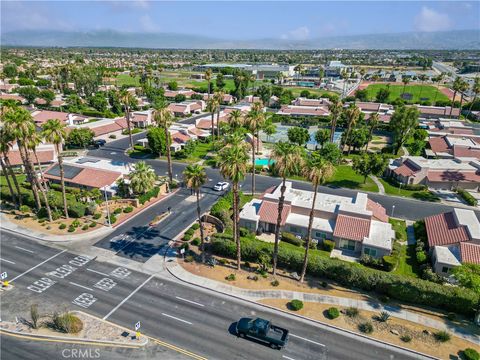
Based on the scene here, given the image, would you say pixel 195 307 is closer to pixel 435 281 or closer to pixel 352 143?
pixel 435 281

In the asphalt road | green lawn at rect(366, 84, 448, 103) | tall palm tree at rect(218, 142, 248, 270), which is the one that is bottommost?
the asphalt road

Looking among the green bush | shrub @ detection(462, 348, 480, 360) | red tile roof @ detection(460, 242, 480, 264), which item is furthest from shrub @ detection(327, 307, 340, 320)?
red tile roof @ detection(460, 242, 480, 264)

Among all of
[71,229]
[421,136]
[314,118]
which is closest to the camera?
[71,229]

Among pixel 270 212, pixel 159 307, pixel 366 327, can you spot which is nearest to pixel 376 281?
pixel 366 327

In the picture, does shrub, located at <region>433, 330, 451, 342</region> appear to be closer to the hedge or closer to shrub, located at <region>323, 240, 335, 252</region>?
the hedge

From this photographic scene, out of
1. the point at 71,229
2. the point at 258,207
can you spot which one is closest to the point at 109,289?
the point at 71,229

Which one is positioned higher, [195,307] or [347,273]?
[347,273]

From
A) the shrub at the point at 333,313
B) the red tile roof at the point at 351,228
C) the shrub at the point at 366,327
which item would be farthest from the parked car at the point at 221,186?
the shrub at the point at 366,327
